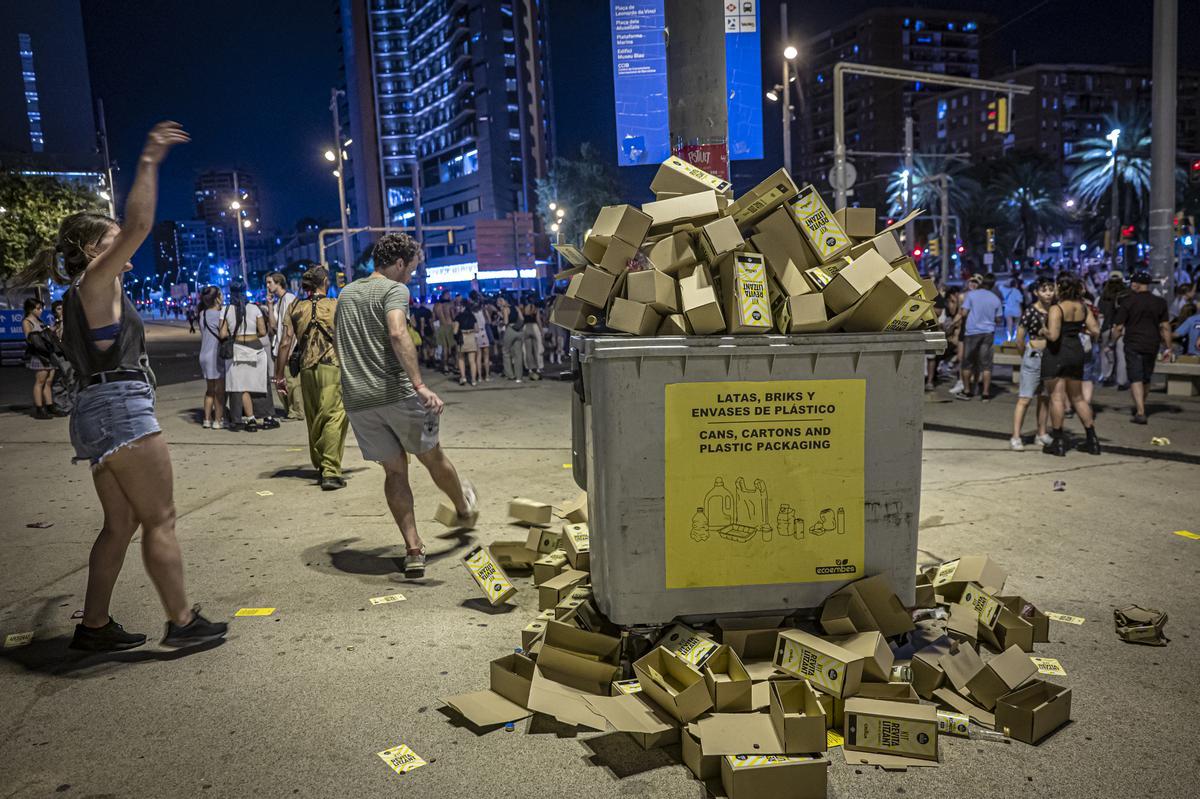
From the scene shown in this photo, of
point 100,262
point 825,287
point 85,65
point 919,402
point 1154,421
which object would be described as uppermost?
point 85,65

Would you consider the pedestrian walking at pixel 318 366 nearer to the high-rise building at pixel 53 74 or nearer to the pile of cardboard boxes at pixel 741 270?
the pile of cardboard boxes at pixel 741 270

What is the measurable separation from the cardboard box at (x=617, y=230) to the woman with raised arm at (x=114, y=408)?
1.89 metres

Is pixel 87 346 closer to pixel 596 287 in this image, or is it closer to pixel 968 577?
pixel 596 287

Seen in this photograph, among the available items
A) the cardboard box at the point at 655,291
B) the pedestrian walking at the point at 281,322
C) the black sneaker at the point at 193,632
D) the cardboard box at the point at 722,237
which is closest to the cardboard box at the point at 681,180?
the cardboard box at the point at 722,237

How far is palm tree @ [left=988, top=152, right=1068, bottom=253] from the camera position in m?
71.9

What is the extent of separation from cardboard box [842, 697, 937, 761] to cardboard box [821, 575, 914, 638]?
42 cm

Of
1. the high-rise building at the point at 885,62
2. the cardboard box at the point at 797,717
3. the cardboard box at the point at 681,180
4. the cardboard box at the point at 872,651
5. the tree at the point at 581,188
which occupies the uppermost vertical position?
the high-rise building at the point at 885,62

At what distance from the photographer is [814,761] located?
269 cm

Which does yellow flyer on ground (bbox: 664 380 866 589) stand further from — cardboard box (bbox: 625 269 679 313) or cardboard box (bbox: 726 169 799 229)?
cardboard box (bbox: 726 169 799 229)

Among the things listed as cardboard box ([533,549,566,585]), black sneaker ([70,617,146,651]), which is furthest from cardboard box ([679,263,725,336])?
black sneaker ([70,617,146,651])

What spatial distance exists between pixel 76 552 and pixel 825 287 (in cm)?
539

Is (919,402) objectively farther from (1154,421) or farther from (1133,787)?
(1154,421)

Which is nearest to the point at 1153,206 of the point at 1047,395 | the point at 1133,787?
the point at 1047,395

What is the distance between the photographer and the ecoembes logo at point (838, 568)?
3572mm
